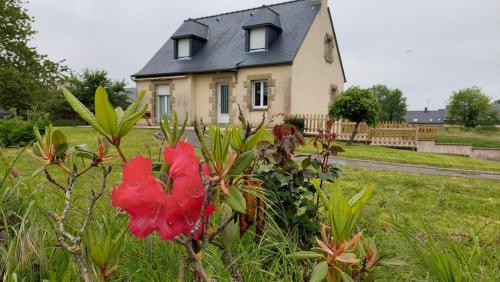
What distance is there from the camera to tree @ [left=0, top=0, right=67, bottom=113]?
16.8m

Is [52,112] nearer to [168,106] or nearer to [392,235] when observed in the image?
[168,106]

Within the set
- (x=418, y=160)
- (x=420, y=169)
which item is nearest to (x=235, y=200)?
(x=420, y=169)

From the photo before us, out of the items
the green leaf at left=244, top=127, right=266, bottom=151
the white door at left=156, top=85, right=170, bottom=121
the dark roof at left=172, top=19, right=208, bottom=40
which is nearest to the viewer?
the green leaf at left=244, top=127, right=266, bottom=151

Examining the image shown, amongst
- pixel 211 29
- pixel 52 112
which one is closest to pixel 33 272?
pixel 211 29

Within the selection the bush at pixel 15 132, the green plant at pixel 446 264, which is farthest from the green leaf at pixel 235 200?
the bush at pixel 15 132

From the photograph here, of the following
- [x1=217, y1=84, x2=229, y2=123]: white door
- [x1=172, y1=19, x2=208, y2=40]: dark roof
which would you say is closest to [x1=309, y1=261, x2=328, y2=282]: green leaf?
[x1=217, y1=84, x2=229, y2=123]: white door

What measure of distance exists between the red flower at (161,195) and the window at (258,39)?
57.5ft

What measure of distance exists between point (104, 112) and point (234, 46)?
18.9m

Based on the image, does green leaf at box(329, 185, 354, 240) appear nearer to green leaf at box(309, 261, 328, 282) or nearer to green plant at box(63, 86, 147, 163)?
green leaf at box(309, 261, 328, 282)

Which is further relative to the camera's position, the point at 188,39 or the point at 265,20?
the point at 188,39

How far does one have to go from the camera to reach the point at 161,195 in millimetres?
624

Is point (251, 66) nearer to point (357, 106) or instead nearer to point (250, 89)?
point (250, 89)

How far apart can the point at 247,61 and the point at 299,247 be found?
52.8ft

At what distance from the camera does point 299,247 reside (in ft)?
5.85
